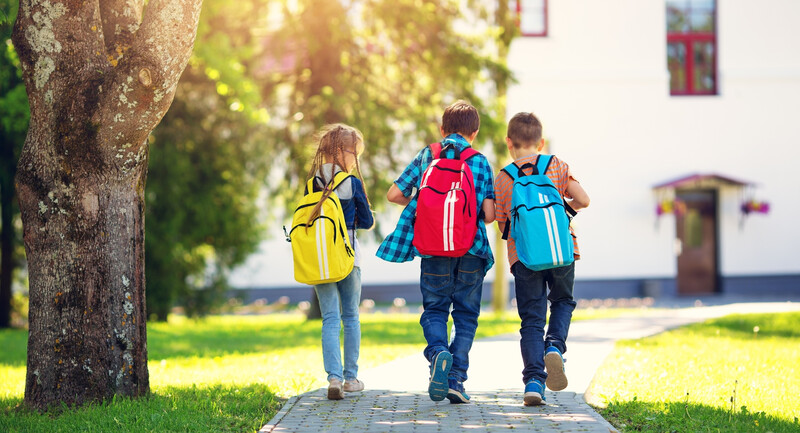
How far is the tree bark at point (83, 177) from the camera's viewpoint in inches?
221

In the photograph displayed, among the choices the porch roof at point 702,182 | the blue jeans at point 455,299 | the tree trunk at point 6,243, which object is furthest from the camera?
the porch roof at point 702,182

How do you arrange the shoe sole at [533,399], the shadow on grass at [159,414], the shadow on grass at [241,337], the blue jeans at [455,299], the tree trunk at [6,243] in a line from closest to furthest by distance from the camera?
1. the shadow on grass at [159,414]
2. the shoe sole at [533,399]
3. the blue jeans at [455,299]
4. the shadow on grass at [241,337]
5. the tree trunk at [6,243]

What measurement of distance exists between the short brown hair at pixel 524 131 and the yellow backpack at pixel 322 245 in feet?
3.89

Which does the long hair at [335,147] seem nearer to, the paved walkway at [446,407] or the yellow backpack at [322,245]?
the yellow backpack at [322,245]

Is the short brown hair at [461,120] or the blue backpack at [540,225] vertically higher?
the short brown hair at [461,120]

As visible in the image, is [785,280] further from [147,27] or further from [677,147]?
[147,27]

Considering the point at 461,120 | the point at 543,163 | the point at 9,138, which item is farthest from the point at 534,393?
the point at 9,138

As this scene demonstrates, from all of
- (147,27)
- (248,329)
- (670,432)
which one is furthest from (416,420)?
(248,329)

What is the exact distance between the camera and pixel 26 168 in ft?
18.8

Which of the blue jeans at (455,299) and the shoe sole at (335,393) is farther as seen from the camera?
the shoe sole at (335,393)

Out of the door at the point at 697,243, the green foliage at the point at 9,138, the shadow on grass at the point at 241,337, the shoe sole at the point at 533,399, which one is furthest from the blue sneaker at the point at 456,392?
the door at the point at 697,243

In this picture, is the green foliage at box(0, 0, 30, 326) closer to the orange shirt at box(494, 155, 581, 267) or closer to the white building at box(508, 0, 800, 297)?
the orange shirt at box(494, 155, 581, 267)

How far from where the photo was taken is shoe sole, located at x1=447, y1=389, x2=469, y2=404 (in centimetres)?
549

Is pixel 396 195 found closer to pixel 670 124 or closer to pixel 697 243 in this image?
pixel 670 124
